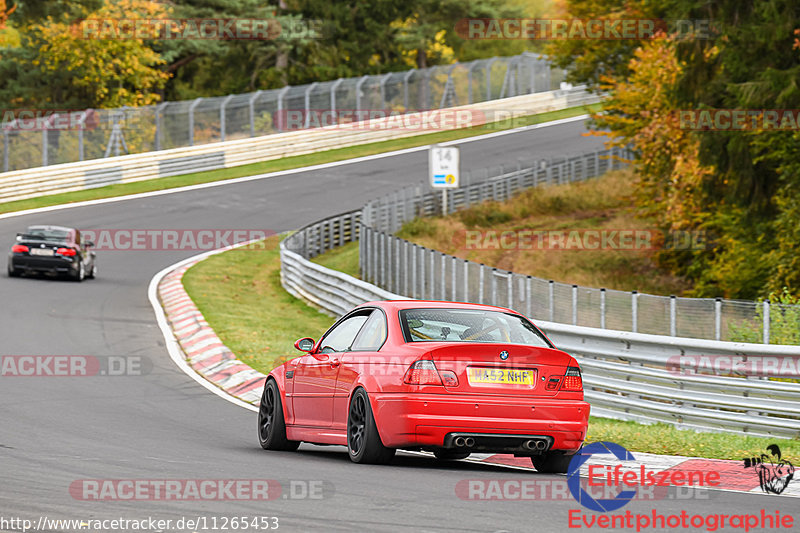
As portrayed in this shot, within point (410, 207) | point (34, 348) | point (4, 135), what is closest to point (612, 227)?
point (410, 207)

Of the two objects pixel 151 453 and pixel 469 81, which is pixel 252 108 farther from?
pixel 151 453

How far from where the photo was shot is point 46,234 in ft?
92.4

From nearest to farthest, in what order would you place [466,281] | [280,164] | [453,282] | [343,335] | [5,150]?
[343,335], [466,281], [453,282], [5,150], [280,164]

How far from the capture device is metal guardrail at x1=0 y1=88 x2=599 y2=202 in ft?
141

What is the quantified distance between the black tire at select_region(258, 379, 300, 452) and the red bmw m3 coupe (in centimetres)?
103

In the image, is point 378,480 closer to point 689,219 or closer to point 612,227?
point 689,219

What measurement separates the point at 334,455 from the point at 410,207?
26.6m

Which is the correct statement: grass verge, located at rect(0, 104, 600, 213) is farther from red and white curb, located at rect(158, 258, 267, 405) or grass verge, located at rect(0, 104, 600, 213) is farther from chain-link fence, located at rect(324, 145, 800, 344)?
red and white curb, located at rect(158, 258, 267, 405)

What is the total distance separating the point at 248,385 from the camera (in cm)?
1587

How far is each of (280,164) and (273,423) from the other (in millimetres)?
40917

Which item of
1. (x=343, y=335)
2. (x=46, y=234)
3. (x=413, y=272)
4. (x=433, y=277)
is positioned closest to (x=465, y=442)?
(x=343, y=335)

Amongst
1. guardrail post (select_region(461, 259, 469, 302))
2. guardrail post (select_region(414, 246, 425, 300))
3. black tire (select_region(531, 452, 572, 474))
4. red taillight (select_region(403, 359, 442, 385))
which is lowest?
guardrail post (select_region(414, 246, 425, 300))

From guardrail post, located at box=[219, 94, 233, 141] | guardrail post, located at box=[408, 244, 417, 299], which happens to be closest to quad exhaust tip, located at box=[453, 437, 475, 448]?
guardrail post, located at box=[408, 244, 417, 299]

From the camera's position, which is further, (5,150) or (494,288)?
(5,150)
